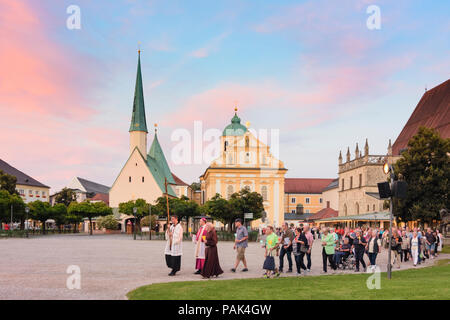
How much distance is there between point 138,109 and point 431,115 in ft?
173

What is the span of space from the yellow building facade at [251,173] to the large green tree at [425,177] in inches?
2175

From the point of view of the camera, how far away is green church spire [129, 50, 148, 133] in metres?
97.9

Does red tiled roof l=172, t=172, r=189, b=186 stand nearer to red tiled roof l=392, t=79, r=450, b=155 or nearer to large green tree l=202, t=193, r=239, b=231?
red tiled roof l=392, t=79, r=450, b=155

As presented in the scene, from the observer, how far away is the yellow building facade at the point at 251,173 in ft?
307

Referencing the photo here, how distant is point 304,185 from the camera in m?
134

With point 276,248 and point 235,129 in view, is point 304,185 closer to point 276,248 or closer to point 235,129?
point 235,129

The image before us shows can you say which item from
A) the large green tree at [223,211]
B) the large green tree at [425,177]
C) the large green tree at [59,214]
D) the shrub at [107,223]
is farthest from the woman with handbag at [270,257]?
the shrub at [107,223]

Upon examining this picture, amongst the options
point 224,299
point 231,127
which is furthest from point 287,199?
point 224,299

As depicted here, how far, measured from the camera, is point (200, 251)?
16234 mm

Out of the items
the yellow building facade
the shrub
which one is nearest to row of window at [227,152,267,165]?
the yellow building facade

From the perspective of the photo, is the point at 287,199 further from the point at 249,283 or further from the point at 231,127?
the point at 249,283

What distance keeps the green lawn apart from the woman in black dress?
179 cm

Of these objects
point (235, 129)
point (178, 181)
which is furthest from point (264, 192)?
point (178, 181)

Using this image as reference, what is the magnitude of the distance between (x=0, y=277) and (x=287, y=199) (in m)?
119
